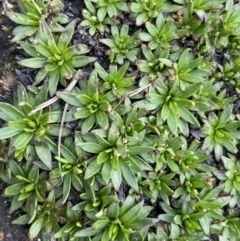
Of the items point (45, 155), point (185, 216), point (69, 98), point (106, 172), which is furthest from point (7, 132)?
point (185, 216)

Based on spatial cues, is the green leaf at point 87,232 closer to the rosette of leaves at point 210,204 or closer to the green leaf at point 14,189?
the green leaf at point 14,189

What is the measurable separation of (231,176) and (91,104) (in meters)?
1.00

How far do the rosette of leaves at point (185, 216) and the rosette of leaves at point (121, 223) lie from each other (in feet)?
0.42

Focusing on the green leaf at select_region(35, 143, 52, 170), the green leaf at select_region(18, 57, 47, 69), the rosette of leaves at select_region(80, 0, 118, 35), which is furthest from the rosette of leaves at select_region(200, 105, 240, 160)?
the green leaf at select_region(18, 57, 47, 69)

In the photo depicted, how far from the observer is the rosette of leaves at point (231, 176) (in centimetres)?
250

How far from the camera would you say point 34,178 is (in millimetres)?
2330

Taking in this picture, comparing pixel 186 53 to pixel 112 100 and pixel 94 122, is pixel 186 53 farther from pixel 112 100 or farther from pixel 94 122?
pixel 94 122

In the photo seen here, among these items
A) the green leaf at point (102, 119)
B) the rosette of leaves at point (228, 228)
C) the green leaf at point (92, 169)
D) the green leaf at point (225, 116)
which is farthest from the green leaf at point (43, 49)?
the rosette of leaves at point (228, 228)

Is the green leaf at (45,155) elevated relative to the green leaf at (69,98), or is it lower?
lower

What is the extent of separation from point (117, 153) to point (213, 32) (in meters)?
0.97

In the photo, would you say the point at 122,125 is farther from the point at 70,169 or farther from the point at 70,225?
the point at 70,225

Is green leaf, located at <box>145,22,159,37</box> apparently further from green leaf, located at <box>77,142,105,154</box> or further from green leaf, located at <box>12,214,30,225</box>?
green leaf, located at <box>12,214,30,225</box>

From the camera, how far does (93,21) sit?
7.78 feet

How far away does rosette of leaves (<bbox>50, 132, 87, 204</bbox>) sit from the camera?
7.47 feet
